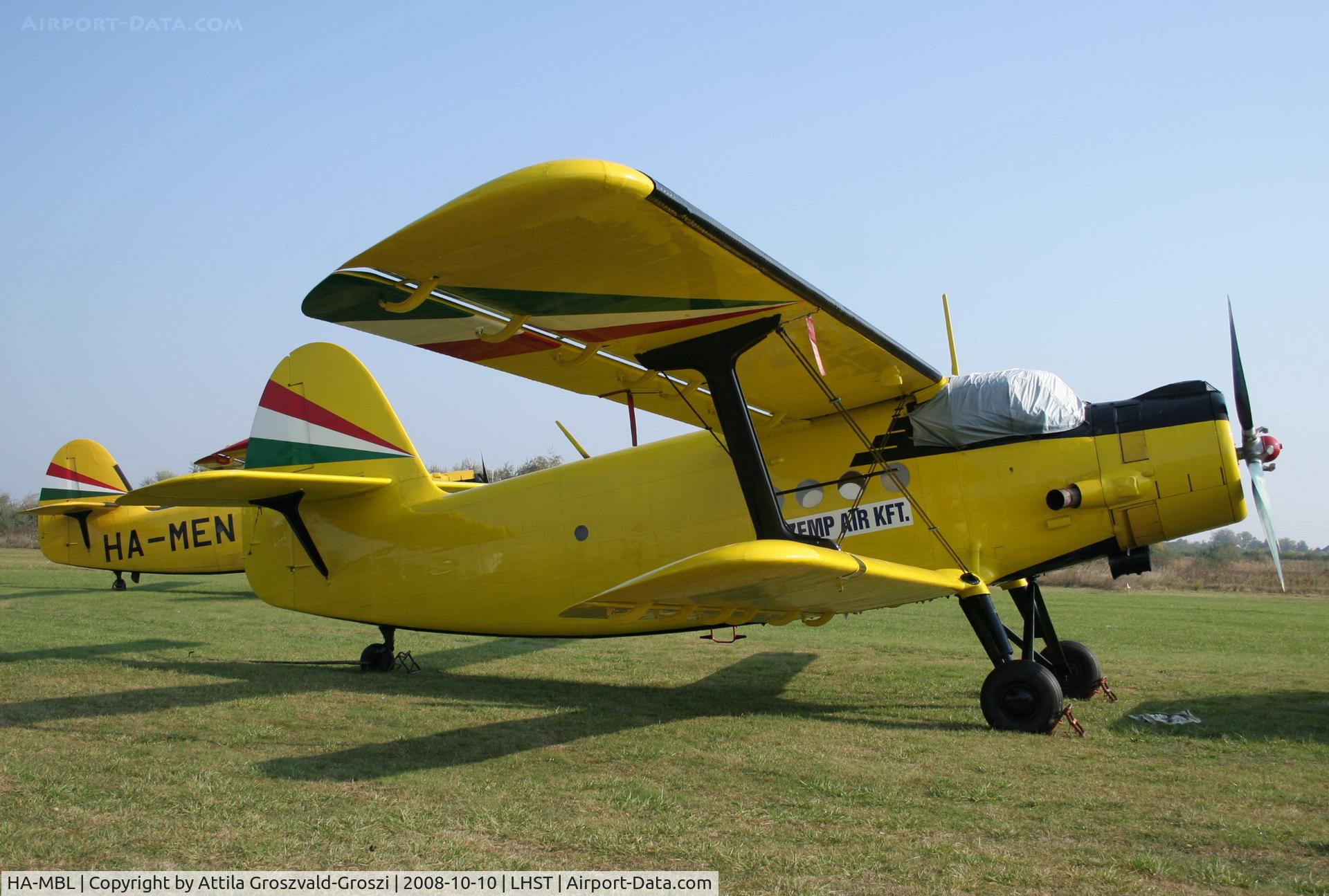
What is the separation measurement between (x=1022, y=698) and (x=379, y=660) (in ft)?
20.3

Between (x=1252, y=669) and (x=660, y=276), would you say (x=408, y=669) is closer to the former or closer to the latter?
(x=660, y=276)

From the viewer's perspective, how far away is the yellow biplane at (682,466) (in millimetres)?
4871

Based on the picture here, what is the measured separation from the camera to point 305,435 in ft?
30.8

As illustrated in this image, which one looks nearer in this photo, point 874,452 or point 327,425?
point 874,452

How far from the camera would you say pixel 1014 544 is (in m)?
6.91

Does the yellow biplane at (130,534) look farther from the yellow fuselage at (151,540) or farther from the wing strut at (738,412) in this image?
the wing strut at (738,412)

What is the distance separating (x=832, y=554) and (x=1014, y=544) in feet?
8.05

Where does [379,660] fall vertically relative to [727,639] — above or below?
above

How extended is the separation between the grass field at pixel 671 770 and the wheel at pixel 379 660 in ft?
1.19

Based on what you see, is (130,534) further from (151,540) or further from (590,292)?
(590,292)

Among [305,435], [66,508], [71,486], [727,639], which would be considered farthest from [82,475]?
[727,639]

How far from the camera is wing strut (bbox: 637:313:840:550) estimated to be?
6.04 m

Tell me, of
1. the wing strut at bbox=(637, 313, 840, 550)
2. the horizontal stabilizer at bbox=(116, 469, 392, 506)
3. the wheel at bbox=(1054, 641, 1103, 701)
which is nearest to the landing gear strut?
the horizontal stabilizer at bbox=(116, 469, 392, 506)

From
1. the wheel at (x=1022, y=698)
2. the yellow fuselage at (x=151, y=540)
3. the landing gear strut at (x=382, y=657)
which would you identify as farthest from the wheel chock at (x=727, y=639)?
the yellow fuselage at (x=151, y=540)
